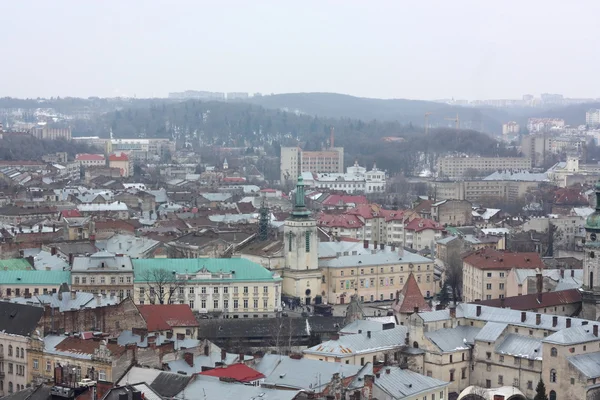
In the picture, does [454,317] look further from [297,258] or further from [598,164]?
[598,164]

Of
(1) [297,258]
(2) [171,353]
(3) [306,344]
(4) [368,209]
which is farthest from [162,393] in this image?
(4) [368,209]

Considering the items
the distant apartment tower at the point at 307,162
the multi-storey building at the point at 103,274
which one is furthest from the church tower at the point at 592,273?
the distant apartment tower at the point at 307,162

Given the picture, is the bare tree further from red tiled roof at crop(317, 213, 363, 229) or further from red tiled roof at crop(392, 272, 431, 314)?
red tiled roof at crop(317, 213, 363, 229)

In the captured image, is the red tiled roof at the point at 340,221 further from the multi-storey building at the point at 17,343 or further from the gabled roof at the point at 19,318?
the multi-storey building at the point at 17,343

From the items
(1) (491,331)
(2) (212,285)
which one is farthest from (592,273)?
(2) (212,285)

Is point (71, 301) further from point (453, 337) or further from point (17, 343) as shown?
point (453, 337)
